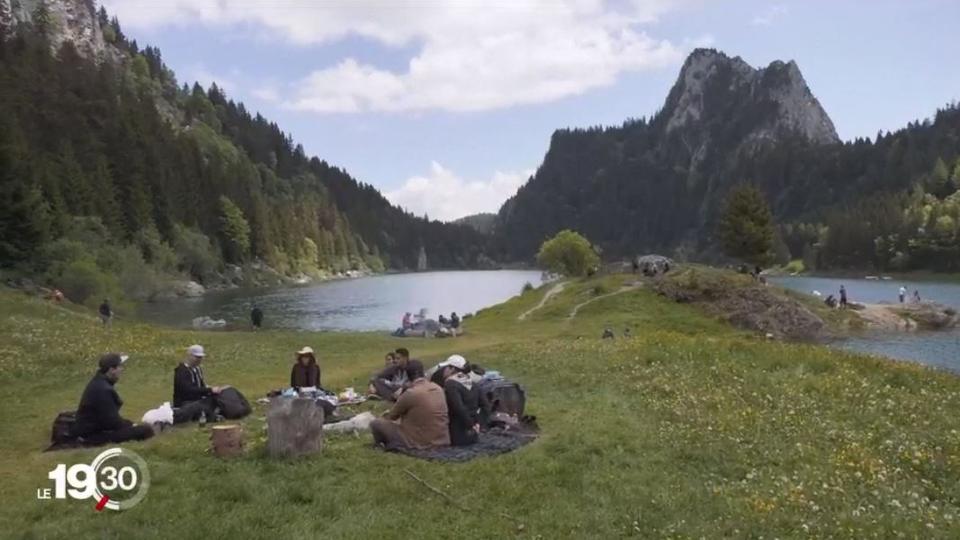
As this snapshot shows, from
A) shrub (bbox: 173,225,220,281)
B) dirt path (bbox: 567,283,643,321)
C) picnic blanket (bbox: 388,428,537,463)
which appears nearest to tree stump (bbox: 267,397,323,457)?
picnic blanket (bbox: 388,428,537,463)

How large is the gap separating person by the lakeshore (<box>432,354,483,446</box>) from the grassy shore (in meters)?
1.34

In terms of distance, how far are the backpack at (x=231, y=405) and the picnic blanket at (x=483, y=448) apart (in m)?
6.00

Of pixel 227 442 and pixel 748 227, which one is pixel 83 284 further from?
pixel 748 227

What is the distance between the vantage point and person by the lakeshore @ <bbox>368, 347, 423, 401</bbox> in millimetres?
22234

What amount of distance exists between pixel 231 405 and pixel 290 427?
18.2 feet

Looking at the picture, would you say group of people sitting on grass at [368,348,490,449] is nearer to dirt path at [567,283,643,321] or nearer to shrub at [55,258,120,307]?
dirt path at [567,283,643,321]

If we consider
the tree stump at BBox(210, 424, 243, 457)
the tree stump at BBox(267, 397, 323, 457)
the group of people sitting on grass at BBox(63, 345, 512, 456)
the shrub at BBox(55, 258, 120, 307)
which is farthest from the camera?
the shrub at BBox(55, 258, 120, 307)

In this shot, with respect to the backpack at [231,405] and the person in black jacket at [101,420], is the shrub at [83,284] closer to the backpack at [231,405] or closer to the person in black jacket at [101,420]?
the backpack at [231,405]

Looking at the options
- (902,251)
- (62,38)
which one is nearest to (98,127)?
(62,38)

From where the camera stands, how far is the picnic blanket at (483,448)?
48.5 feet

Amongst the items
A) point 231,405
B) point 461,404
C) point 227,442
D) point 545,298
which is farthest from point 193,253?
point 461,404

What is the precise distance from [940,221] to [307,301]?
141709mm


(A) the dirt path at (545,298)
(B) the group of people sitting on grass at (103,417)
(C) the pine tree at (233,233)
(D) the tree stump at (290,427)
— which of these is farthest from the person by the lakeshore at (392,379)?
(C) the pine tree at (233,233)

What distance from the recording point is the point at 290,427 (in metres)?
14.5
